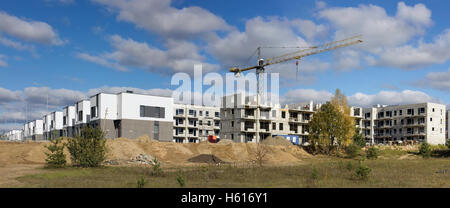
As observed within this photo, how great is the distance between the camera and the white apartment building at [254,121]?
90.2 metres

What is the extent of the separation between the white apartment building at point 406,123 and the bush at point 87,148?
8595 cm

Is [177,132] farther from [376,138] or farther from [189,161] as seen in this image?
[376,138]

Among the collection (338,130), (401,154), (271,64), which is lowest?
(401,154)

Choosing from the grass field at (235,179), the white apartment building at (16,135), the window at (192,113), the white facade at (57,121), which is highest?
the window at (192,113)

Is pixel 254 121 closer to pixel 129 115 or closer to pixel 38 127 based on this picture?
pixel 129 115

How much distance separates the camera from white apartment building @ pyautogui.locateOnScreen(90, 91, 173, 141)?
79.9 meters

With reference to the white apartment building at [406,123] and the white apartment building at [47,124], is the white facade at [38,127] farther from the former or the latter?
the white apartment building at [406,123]

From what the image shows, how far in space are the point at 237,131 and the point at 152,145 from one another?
31773 mm

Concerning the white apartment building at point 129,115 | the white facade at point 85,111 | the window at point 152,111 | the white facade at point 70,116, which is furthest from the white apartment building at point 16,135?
the window at point 152,111

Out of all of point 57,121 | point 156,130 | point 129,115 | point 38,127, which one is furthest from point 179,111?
point 38,127

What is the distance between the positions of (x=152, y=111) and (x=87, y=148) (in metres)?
47.0

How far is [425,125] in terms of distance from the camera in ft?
352

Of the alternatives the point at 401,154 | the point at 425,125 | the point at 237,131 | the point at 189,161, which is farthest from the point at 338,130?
the point at 425,125
